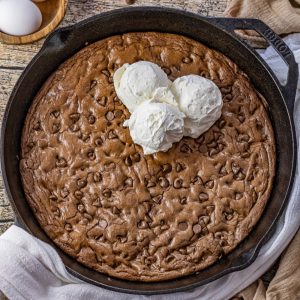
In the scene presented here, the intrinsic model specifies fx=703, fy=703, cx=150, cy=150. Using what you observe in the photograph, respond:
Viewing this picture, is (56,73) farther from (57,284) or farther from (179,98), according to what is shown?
(57,284)

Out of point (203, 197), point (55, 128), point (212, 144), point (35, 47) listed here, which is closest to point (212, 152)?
point (212, 144)

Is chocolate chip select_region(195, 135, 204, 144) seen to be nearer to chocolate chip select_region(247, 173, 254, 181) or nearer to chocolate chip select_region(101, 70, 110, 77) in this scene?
chocolate chip select_region(247, 173, 254, 181)

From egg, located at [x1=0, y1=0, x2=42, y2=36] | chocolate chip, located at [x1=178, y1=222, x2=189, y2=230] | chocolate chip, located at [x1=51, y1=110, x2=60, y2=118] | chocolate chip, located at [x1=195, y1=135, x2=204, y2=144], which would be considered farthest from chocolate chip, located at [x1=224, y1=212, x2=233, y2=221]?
egg, located at [x1=0, y1=0, x2=42, y2=36]

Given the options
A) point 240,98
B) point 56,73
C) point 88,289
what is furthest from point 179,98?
point 88,289

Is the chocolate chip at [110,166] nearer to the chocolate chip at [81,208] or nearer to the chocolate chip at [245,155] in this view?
the chocolate chip at [81,208]

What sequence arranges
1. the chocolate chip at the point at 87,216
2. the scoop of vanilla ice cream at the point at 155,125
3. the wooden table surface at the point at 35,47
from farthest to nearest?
the wooden table surface at the point at 35,47 < the chocolate chip at the point at 87,216 < the scoop of vanilla ice cream at the point at 155,125

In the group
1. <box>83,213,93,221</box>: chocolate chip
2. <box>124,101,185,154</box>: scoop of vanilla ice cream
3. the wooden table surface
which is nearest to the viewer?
<box>124,101,185,154</box>: scoop of vanilla ice cream

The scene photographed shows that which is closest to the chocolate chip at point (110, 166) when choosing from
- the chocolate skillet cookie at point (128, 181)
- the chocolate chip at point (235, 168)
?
the chocolate skillet cookie at point (128, 181)
